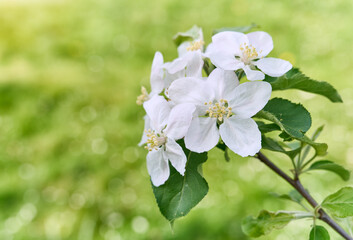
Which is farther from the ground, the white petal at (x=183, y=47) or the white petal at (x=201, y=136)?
the white petal at (x=183, y=47)

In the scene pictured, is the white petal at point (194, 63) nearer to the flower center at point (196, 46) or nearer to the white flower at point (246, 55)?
the white flower at point (246, 55)

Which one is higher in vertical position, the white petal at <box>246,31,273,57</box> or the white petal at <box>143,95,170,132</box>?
the white petal at <box>246,31,273,57</box>

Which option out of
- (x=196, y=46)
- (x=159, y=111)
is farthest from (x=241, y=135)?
(x=196, y=46)

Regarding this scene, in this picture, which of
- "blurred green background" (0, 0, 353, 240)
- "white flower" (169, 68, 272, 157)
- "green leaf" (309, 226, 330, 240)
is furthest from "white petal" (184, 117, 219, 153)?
"blurred green background" (0, 0, 353, 240)

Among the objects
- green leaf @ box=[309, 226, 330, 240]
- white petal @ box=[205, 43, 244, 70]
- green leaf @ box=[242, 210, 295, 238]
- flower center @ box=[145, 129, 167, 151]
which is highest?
white petal @ box=[205, 43, 244, 70]

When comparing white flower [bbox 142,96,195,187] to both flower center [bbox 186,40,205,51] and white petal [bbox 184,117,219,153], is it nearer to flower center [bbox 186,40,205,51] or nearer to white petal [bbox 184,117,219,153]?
white petal [bbox 184,117,219,153]

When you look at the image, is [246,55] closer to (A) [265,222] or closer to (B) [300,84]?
(B) [300,84]

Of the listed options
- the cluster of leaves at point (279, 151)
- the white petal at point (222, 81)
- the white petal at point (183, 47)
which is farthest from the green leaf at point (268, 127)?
the white petal at point (183, 47)
